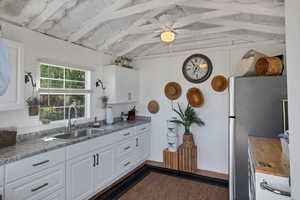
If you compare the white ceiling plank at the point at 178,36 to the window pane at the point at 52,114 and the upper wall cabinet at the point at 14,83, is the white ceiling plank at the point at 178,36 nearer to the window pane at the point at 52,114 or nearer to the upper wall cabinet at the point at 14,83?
the window pane at the point at 52,114

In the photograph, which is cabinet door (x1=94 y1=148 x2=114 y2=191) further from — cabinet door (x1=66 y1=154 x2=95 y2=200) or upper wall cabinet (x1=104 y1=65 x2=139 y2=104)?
upper wall cabinet (x1=104 y1=65 x2=139 y2=104)

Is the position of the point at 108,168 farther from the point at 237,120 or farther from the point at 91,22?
the point at 91,22

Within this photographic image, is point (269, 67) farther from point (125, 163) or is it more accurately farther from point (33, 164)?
point (33, 164)

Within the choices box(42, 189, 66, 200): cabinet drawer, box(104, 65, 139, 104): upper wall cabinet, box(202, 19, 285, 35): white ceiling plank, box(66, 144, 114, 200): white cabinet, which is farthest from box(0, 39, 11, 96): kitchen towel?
box(202, 19, 285, 35): white ceiling plank

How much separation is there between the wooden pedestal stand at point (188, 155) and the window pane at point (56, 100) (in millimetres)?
2217

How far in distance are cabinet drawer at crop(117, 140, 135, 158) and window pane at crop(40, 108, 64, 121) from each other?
1055 millimetres

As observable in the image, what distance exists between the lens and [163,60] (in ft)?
11.6

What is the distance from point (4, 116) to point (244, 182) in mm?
2830

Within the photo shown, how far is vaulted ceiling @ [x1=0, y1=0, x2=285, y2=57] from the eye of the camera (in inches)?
74.7

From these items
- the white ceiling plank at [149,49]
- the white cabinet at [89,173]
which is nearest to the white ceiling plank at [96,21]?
the white ceiling plank at [149,49]

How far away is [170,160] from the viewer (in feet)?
10.4

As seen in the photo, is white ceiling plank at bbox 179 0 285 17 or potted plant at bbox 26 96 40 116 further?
potted plant at bbox 26 96 40 116

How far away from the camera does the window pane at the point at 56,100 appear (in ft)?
8.04

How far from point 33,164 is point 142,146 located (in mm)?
2055
